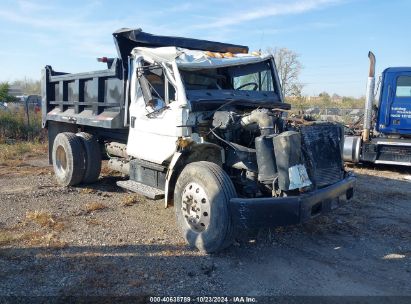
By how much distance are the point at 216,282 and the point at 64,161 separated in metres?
5.01

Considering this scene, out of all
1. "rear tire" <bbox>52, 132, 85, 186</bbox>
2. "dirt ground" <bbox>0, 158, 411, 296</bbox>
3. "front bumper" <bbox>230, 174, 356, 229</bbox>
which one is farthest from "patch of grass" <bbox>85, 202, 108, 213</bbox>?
"front bumper" <bbox>230, 174, 356, 229</bbox>

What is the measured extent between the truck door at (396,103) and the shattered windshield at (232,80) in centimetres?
560

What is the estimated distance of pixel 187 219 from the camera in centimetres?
501

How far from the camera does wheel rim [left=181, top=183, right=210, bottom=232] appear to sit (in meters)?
4.72

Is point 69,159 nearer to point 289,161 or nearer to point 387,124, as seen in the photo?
point 289,161

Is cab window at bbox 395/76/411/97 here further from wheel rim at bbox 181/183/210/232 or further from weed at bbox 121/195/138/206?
wheel rim at bbox 181/183/210/232

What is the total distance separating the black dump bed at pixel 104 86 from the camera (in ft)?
21.6

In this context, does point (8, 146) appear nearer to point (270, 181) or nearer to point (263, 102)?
point (263, 102)

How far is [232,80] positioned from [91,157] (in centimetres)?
319

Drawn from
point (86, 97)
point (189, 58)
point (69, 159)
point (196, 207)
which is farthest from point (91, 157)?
point (196, 207)

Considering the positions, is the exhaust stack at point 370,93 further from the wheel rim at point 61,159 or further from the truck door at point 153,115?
the wheel rim at point 61,159

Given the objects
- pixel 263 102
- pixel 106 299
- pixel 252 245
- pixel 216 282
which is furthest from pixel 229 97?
pixel 106 299

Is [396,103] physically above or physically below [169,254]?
above

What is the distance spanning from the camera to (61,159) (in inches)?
320
